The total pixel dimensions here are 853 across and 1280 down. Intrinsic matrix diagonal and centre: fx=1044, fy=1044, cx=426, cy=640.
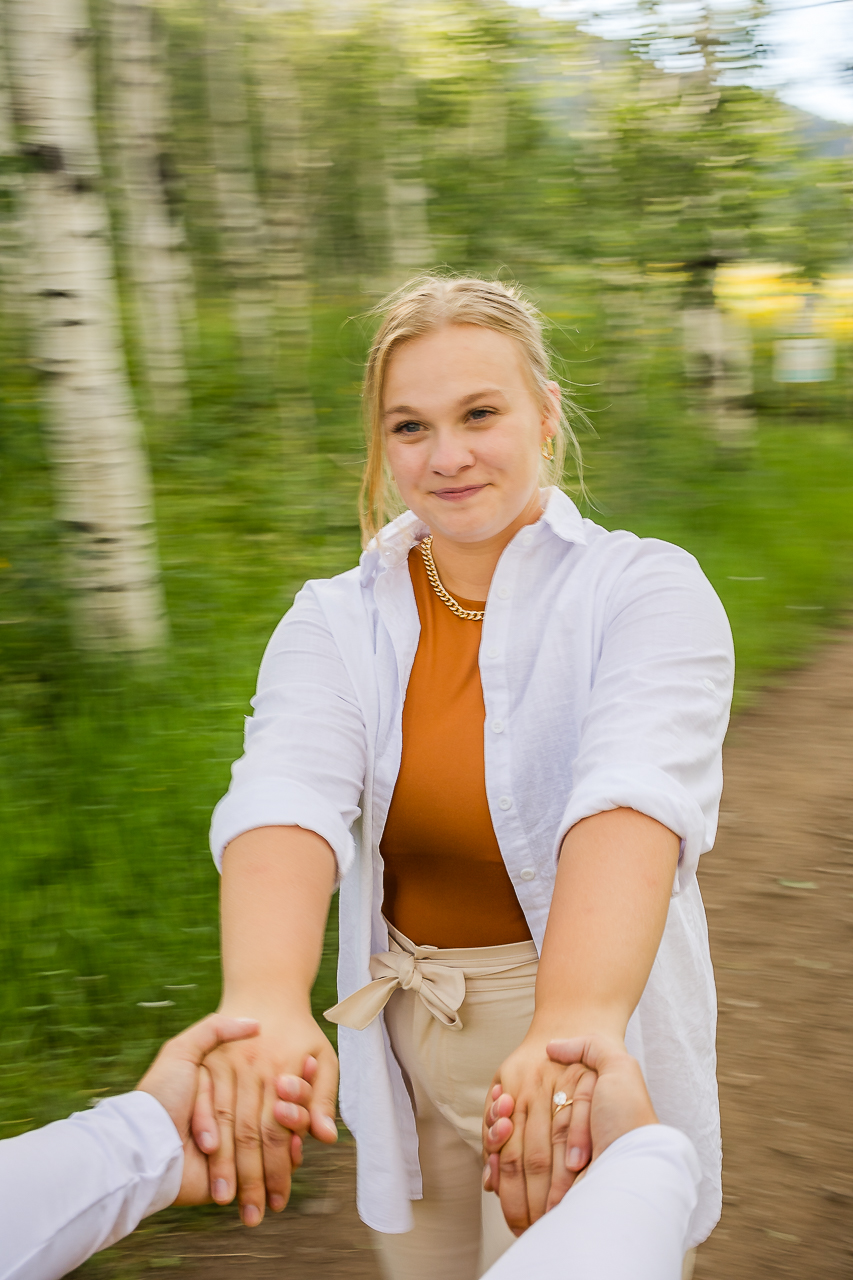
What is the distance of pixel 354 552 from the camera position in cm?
694

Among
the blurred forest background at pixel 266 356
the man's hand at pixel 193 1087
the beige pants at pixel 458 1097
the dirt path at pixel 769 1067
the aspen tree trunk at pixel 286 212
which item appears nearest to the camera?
the man's hand at pixel 193 1087

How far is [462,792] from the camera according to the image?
1.67 meters

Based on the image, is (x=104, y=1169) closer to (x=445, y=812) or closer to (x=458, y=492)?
(x=445, y=812)

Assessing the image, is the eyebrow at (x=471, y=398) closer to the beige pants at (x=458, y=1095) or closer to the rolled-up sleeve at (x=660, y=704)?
the rolled-up sleeve at (x=660, y=704)

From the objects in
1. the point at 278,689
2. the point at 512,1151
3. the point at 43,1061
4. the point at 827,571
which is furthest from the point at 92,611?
the point at 827,571

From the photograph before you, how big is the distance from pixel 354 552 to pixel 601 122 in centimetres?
451

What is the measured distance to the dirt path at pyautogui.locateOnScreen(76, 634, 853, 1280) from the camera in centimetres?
267

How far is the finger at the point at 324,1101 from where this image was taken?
126cm

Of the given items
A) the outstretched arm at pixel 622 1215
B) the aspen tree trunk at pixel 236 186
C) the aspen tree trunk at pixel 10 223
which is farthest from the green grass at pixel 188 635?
the outstretched arm at pixel 622 1215

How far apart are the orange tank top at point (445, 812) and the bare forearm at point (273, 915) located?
251 millimetres

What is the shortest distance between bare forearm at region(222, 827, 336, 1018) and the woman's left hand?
1.00 feet

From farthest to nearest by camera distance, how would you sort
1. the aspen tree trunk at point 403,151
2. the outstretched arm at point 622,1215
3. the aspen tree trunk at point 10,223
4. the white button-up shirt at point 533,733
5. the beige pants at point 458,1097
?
the aspen tree trunk at point 403,151 < the aspen tree trunk at point 10,223 < the beige pants at point 458,1097 < the white button-up shirt at point 533,733 < the outstretched arm at point 622,1215

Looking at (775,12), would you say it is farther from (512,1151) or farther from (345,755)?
(512,1151)

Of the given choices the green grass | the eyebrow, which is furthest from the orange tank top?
the green grass
